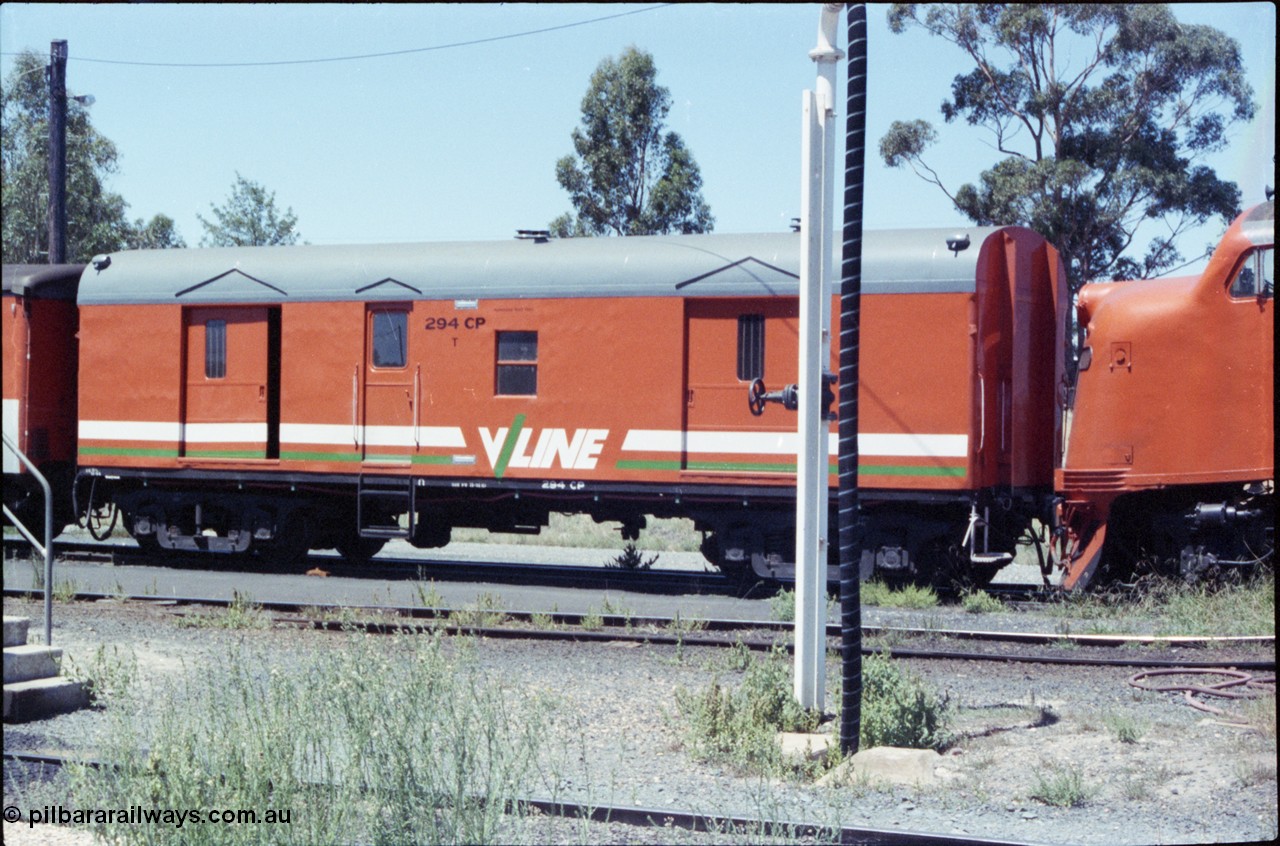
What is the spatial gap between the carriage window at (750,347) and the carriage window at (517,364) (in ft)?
7.32

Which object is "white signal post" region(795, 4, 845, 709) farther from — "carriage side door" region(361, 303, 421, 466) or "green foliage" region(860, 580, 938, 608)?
"carriage side door" region(361, 303, 421, 466)

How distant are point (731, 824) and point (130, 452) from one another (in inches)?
479

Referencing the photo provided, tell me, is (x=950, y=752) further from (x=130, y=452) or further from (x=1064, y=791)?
(x=130, y=452)

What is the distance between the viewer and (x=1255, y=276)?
448 inches

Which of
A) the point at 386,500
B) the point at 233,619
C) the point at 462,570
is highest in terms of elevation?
the point at 386,500

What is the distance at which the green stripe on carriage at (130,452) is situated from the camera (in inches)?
591

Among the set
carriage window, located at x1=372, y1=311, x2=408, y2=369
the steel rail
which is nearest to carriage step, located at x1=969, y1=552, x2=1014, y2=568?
carriage window, located at x1=372, y1=311, x2=408, y2=369

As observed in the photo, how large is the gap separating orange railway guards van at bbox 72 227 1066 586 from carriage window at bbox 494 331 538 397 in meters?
0.02

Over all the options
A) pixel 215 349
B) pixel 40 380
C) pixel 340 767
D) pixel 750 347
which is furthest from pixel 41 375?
pixel 340 767

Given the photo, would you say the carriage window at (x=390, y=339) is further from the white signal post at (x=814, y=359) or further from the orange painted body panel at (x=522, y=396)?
the white signal post at (x=814, y=359)

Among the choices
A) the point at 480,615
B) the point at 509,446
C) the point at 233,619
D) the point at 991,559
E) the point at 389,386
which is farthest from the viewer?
the point at 389,386

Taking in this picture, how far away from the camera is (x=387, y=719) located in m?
5.02

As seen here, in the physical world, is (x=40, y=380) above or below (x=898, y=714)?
above

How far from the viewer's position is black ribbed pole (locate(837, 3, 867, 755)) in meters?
6.31
